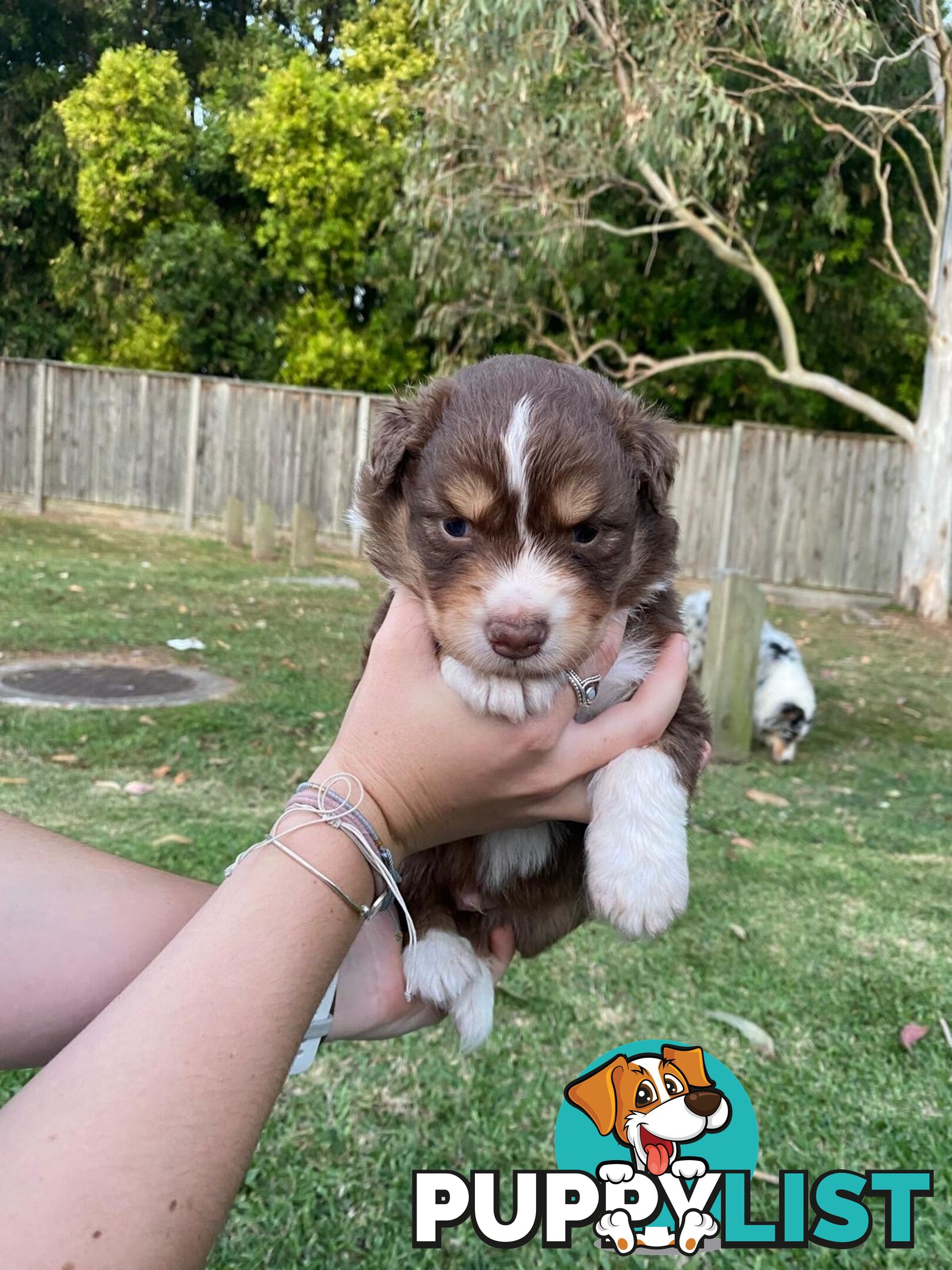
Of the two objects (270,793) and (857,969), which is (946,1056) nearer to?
(857,969)

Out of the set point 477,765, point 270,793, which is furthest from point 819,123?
point 477,765

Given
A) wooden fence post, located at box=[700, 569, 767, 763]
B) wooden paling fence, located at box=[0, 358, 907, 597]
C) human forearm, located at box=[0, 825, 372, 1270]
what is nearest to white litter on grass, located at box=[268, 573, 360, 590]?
wooden paling fence, located at box=[0, 358, 907, 597]

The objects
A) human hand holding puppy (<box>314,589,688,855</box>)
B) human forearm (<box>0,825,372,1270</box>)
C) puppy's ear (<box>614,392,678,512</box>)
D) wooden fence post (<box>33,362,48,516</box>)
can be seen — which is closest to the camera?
human forearm (<box>0,825,372,1270</box>)

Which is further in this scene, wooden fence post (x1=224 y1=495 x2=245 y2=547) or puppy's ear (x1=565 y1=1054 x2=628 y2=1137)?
wooden fence post (x1=224 y1=495 x2=245 y2=547)

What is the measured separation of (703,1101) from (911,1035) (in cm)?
115

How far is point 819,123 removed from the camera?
14.3 metres

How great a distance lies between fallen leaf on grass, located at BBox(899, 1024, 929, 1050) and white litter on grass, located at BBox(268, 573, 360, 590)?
31.0 ft

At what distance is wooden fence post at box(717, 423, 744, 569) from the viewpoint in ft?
51.4

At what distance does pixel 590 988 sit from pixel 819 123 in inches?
550

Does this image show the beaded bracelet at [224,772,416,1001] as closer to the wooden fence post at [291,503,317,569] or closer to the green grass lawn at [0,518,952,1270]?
the green grass lawn at [0,518,952,1270]

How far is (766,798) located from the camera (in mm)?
6266

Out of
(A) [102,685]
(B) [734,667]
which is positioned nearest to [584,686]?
(B) [734,667]

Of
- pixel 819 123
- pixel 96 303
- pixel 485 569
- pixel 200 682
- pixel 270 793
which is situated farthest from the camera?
pixel 96 303

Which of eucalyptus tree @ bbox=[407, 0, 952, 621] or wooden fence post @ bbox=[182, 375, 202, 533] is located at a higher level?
eucalyptus tree @ bbox=[407, 0, 952, 621]
